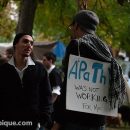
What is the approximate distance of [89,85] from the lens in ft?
16.1

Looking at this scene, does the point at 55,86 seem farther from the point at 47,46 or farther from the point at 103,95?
the point at 47,46

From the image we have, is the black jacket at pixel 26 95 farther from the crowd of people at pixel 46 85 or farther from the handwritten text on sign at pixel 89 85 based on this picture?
the handwritten text on sign at pixel 89 85

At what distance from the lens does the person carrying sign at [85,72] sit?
4.74 meters

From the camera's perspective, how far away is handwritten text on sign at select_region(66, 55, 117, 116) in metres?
4.82

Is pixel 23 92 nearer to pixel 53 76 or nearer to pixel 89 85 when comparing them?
pixel 89 85

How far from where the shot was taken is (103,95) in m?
4.91

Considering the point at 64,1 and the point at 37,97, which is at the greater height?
the point at 64,1

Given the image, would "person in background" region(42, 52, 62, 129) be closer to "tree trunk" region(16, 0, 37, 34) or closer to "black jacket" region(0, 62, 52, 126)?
"tree trunk" region(16, 0, 37, 34)

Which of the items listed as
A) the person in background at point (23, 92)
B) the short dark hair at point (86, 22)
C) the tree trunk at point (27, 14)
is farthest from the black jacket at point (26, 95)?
the tree trunk at point (27, 14)

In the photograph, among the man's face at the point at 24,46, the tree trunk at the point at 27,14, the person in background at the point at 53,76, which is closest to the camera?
the man's face at the point at 24,46

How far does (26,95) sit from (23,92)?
0.13 ft

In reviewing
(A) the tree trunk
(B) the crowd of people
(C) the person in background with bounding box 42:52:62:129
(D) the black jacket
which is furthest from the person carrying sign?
(A) the tree trunk

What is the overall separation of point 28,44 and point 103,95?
1.25 metres

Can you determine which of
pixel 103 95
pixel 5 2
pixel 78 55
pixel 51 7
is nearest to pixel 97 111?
pixel 103 95
